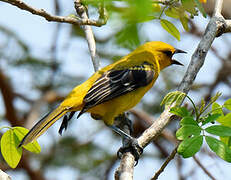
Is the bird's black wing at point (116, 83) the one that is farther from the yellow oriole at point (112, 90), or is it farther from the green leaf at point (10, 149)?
the green leaf at point (10, 149)

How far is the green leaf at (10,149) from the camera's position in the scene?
2623mm

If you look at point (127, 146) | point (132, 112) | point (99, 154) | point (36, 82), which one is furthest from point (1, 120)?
point (127, 146)

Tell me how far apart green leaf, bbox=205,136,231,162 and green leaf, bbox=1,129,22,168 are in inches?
55.7

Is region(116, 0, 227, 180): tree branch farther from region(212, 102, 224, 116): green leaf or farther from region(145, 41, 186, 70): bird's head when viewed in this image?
region(145, 41, 186, 70): bird's head

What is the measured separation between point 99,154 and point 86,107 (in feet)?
11.2

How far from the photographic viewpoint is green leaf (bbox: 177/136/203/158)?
6.58 feet

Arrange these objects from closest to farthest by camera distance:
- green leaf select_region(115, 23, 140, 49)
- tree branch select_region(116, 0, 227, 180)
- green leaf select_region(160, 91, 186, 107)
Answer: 1. green leaf select_region(115, 23, 140, 49)
2. green leaf select_region(160, 91, 186, 107)
3. tree branch select_region(116, 0, 227, 180)

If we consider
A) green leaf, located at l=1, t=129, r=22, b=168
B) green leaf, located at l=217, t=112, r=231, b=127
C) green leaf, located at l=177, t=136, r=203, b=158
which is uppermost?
green leaf, located at l=177, t=136, r=203, b=158

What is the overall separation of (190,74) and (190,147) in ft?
4.34

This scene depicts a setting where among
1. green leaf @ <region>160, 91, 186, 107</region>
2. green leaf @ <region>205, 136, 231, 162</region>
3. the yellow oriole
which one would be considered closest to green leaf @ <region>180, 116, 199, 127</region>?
green leaf @ <region>205, 136, 231, 162</region>

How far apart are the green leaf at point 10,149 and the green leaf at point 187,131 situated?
4.12ft

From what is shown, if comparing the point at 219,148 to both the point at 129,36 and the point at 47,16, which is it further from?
the point at 47,16

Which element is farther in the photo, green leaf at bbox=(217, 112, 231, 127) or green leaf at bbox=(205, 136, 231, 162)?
green leaf at bbox=(217, 112, 231, 127)

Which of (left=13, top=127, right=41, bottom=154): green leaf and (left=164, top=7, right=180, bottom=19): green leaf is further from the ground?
(left=164, top=7, right=180, bottom=19): green leaf
